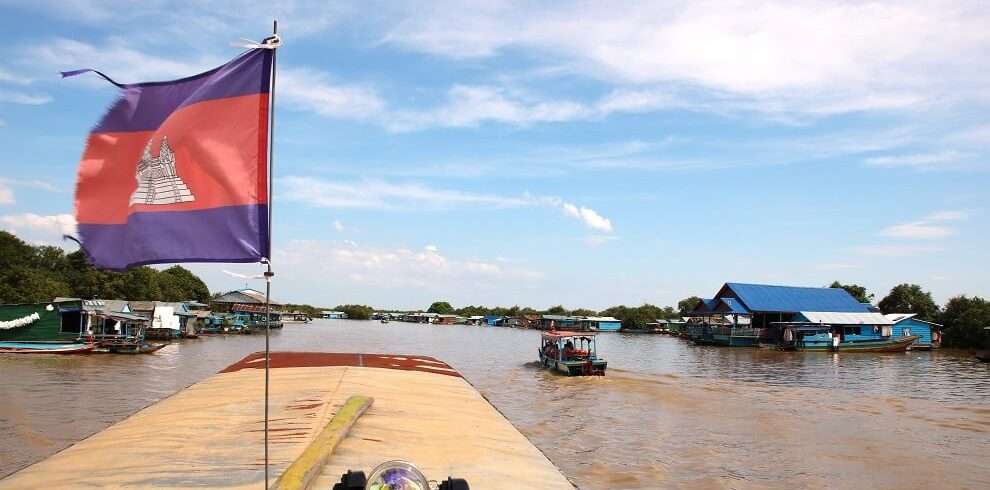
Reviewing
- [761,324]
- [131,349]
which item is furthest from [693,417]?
[761,324]

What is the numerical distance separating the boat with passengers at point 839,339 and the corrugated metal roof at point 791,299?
2846mm

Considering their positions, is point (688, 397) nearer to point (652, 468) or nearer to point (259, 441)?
point (652, 468)

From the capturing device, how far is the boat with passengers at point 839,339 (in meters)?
58.0

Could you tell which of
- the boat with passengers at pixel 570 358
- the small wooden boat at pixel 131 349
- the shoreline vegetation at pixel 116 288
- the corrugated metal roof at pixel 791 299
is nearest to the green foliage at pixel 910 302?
the shoreline vegetation at pixel 116 288

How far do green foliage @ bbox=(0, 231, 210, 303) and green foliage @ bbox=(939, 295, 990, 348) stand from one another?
234 ft

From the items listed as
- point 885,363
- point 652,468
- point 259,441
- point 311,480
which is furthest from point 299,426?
point 885,363

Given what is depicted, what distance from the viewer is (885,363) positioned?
47719mm

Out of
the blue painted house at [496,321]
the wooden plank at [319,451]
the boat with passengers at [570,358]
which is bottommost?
the blue painted house at [496,321]

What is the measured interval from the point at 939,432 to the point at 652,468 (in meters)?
11.3

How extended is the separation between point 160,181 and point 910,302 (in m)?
95.7

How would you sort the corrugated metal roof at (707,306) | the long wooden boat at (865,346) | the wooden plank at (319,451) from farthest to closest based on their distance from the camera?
the corrugated metal roof at (707,306) → the long wooden boat at (865,346) → the wooden plank at (319,451)

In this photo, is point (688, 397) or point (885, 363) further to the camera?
point (885, 363)

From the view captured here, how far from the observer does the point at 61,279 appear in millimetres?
80438

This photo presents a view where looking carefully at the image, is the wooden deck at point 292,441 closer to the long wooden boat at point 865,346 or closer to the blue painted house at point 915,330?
the long wooden boat at point 865,346
